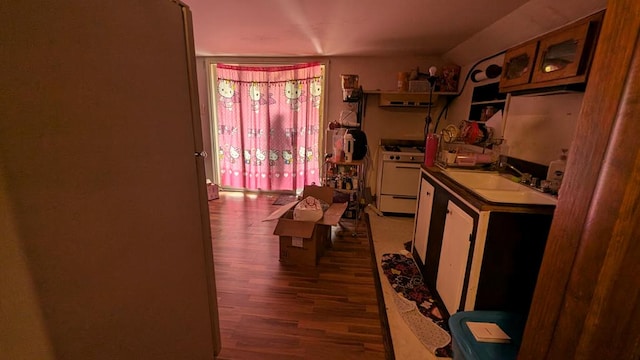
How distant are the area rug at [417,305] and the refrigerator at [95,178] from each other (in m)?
1.38

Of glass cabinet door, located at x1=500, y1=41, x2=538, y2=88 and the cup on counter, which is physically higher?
glass cabinet door, located at x1=500, y1=41, x2=538, y2=88

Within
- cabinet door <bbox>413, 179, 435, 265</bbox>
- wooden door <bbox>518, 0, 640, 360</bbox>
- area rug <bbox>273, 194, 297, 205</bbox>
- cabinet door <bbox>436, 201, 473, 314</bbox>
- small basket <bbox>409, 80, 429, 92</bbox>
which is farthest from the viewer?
area rug <bbox>273, 194, 297, 205</bbox>

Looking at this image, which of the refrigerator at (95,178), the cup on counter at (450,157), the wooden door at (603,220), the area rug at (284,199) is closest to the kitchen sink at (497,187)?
the cup on counter at (450,157)

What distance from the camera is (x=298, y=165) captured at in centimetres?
414

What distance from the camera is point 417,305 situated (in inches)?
72.8

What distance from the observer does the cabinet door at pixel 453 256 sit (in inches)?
57.2

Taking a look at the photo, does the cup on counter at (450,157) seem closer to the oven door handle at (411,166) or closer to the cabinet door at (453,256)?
the cabinet door at (453,256)

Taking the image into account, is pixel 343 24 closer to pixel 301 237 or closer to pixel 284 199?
pixel 301 237

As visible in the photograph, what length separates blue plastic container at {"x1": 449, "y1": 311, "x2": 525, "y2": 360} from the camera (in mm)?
796

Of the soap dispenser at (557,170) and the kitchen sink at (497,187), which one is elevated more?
the soap dispenser at (557,170)

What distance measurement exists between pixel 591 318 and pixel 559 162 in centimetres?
161

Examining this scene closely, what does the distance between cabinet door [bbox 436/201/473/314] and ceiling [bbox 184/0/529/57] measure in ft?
5.01

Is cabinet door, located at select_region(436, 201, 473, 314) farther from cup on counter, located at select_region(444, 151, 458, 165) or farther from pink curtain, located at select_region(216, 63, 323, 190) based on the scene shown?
pink curtain, located at select_region(216, 63, 323, 190)

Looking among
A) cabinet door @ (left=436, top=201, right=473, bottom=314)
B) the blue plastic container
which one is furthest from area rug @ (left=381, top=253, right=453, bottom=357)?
the blue plastic container
